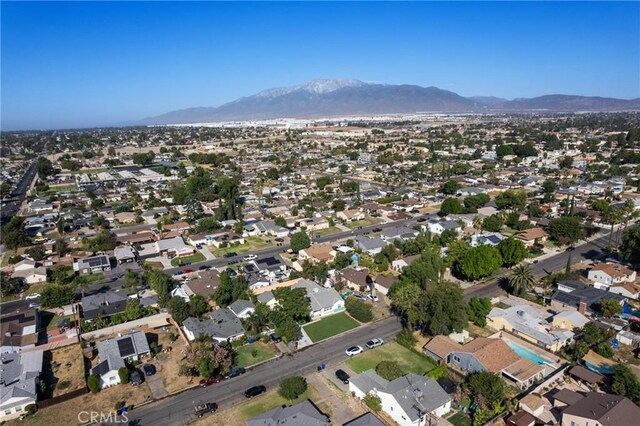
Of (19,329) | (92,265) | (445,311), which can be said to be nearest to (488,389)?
(445,311)

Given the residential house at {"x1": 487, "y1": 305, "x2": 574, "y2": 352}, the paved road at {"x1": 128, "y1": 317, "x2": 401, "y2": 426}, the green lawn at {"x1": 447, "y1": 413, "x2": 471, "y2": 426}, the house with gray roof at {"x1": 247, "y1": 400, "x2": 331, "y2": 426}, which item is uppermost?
the house with gray roof at {"x1": 247, "y1": 400, "x2": 331, "y2": 426}

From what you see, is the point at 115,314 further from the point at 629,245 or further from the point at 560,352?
the point at 629,245

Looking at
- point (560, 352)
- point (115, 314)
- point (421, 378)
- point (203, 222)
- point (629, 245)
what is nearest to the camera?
point (421, 378)

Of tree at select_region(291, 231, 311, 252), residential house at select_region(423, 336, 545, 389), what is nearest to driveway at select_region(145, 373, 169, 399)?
residential house at select_region(423, 336, 545, 389)

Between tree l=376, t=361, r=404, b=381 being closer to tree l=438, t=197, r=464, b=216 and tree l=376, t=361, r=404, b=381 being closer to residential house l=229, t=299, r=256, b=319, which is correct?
residential house l=229, t=299, r=256, b=319

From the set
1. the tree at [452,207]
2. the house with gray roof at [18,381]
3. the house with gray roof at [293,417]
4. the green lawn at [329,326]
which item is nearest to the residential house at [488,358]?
the green lawn at [329,326]

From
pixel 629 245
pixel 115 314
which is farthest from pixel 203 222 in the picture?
pixel 629 245
